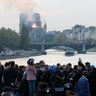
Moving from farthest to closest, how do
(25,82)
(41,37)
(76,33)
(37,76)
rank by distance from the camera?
(76,33), (41,37), (37,76), (25,82)

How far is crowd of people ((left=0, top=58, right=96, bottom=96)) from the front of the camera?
24.2ft

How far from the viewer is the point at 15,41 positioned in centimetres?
9931

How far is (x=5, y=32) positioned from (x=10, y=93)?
9468 centimetres

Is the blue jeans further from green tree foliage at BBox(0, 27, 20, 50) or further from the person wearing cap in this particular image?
green tree foliage at BBox(0, 27, 20, 50)

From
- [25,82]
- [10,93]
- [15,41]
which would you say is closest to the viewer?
[10,93]

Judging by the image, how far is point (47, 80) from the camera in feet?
31.3

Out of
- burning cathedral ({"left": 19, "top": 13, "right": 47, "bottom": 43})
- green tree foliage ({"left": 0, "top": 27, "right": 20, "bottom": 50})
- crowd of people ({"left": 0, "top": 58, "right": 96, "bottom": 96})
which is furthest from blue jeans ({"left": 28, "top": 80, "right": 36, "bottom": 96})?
burning cathedral ({"left": 19, "top": 13, "right": 47, "bottom": 43})

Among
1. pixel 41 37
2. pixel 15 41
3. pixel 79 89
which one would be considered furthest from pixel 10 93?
pixel 41 37

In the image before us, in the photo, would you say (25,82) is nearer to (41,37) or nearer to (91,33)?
(41,37)

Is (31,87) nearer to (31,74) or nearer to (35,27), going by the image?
(31,74)

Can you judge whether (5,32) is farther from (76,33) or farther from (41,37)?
(76,33)

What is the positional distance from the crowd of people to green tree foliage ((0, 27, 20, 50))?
82849 millimetres

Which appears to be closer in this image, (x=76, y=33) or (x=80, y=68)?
(x=80, y=68)

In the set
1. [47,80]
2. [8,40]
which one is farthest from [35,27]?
[47,80]
